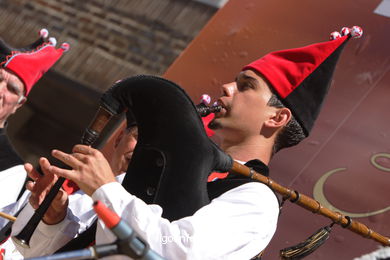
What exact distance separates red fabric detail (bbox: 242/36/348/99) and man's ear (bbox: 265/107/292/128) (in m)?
0.05

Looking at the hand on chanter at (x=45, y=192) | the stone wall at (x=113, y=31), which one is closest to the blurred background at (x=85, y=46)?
the stone wall at (x=113, y=31)

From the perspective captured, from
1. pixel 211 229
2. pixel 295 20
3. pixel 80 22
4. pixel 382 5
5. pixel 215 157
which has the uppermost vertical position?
pixel 382 5

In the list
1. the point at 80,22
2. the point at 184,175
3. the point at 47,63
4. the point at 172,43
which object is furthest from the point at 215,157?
the point at 80,22

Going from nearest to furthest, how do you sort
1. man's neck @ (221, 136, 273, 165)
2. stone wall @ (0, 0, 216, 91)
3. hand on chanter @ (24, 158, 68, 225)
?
hand on chanter @ (24, 158, 68, 225) < man's neck @ (221, 136, 273, 165) < stone wall @ (0, 0, 216, 91)

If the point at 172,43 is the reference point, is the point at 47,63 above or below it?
below

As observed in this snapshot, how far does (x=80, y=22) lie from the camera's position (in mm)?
5066

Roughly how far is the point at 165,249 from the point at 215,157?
0.29 m

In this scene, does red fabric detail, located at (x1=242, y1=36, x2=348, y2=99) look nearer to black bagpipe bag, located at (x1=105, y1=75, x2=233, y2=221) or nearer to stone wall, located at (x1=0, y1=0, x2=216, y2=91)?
black bagpipe bag, located at (x1=105, y1=75, x2=233, y2=221)

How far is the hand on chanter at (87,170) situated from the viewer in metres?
1.55

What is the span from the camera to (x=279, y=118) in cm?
205

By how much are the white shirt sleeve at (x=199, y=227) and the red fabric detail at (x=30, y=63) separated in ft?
6.79

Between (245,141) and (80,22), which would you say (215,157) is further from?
(80,22)

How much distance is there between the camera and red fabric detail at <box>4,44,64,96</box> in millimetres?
3412

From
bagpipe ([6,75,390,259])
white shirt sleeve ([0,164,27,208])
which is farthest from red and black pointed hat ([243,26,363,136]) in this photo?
white shirt sleeve ([0,164,27,208])
